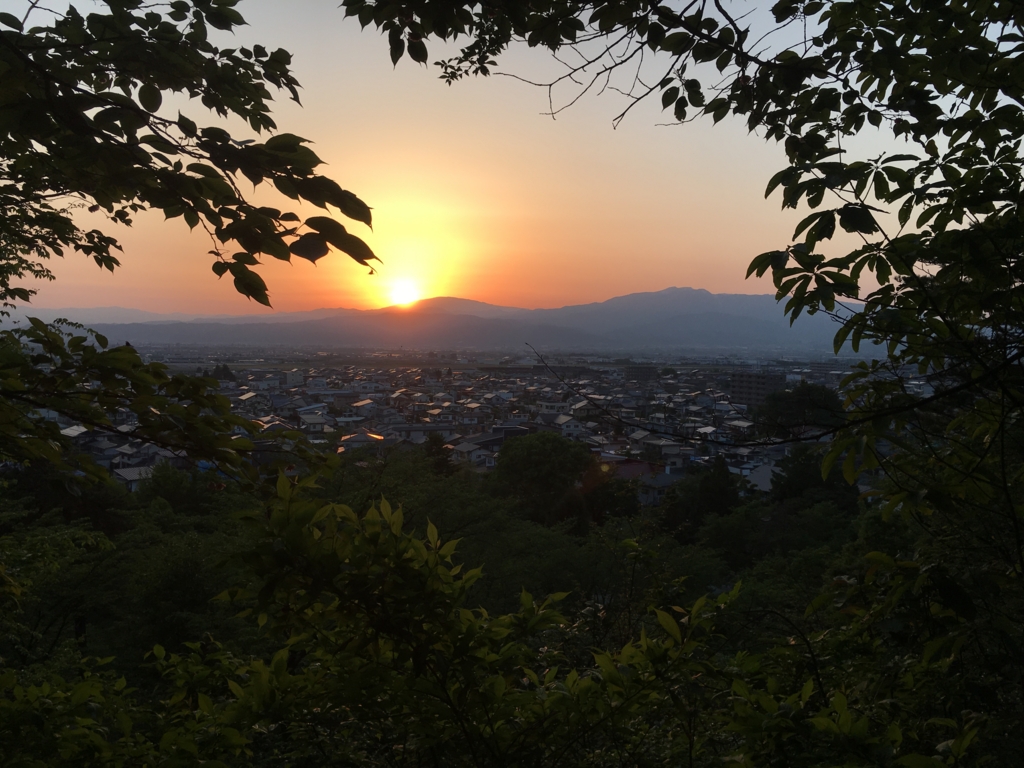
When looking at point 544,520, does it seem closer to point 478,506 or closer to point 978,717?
point 478,506

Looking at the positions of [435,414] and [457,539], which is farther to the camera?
[435,414]

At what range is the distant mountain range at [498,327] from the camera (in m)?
58.6

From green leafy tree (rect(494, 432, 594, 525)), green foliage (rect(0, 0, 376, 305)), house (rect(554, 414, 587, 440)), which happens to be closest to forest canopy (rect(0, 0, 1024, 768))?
green foliage (rect(0, 0, 376, 305))

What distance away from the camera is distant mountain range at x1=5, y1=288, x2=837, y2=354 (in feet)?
192

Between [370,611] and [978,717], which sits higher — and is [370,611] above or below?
above

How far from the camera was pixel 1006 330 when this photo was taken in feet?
6.50

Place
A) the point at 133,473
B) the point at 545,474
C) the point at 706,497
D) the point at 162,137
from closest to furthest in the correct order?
the point at 162,137 → the point at 706,497 → the point at 545,474 → the point at 133,473

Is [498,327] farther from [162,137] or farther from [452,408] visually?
[162,137]

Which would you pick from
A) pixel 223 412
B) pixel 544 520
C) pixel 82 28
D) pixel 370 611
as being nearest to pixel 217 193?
pixel 223 412

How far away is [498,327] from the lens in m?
101

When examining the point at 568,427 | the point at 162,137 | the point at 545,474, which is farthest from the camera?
the point at 568,427

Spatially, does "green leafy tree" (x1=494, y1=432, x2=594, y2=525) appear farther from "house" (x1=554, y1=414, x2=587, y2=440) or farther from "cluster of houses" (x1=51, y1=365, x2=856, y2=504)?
"house" (x1=554, y1=414, x2=587, y2=440)

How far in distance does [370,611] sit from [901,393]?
199cm

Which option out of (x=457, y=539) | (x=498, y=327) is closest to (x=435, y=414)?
(x=457, y=539)
